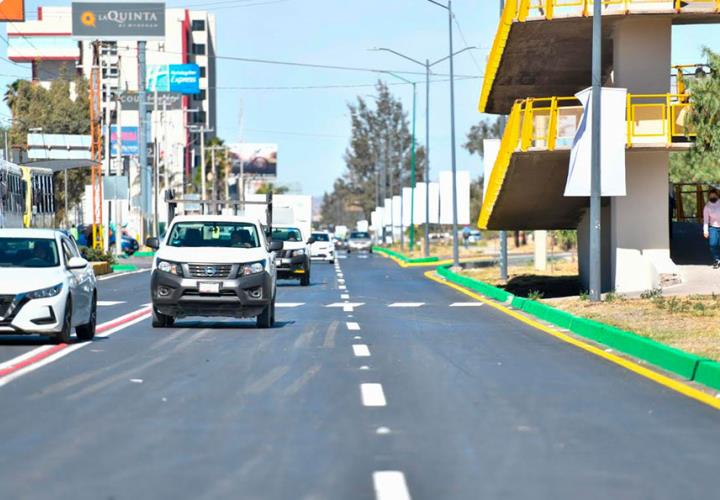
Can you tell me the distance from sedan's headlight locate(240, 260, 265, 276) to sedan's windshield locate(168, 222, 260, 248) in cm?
77

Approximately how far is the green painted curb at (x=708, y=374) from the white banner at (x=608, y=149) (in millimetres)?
14700

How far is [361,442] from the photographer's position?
10195 mm

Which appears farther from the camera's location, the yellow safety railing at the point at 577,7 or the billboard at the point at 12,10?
the billboard at the point at 12,10

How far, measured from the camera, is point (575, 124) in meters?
31.6

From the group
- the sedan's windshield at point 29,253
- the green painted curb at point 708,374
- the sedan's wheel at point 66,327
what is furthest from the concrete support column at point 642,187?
the green painted curb at point 708,374

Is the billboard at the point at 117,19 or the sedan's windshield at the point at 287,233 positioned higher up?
the billboard at the point at 117,19

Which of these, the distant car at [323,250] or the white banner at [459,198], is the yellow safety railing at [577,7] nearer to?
the white banner at [459,198]

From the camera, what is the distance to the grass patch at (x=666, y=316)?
18.8 meters

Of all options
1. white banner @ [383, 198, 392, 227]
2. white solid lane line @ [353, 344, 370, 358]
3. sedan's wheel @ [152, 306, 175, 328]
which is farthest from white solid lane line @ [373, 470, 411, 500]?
white banner @ [383, 198, 392, 227]

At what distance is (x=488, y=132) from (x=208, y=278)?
450ft

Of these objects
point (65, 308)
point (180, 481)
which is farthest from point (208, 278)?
point (180, 481)

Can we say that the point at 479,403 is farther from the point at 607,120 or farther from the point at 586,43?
the point at 586,43

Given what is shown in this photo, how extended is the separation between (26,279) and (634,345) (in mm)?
7604

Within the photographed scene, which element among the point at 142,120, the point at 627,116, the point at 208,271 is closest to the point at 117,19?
the point at 142,120
